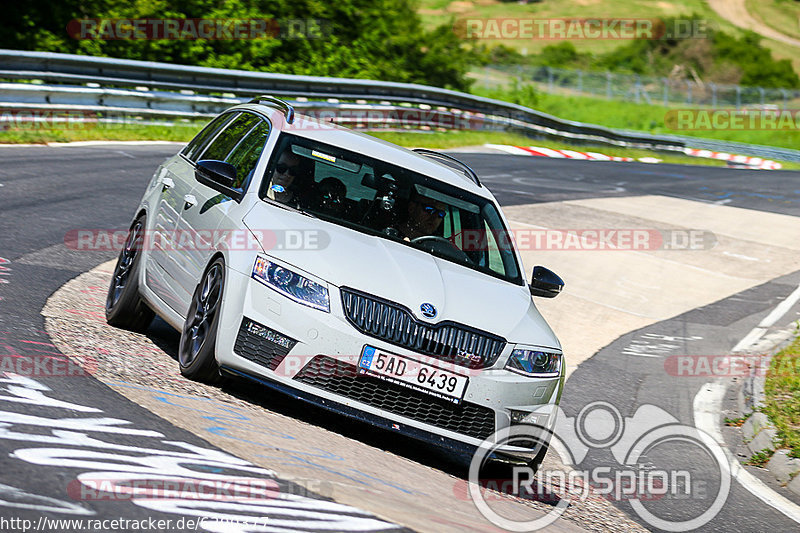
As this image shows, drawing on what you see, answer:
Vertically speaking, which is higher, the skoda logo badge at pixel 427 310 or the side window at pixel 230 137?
the side window at pixel 230 137

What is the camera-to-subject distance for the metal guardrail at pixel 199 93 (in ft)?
64.9

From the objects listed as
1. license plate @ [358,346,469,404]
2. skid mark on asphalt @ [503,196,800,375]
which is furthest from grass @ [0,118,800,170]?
license plate @ [358,346,469,404]

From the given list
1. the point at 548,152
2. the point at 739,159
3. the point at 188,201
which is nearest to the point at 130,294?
the point at 188,201

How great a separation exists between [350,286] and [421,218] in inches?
51.6

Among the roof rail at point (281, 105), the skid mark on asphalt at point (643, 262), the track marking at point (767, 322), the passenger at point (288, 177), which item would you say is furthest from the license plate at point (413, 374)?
the track marking at point (767, 322)

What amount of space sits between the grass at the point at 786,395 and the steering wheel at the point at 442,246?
2935 millimetres

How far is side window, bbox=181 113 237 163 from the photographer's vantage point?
320 inches

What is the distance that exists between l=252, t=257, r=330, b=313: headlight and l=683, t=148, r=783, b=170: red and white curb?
115 ft

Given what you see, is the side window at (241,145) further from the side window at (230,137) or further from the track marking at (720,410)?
the track marking at (720,410)

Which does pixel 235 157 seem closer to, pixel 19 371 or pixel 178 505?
pixel 19 371

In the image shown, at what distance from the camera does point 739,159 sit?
129 ft

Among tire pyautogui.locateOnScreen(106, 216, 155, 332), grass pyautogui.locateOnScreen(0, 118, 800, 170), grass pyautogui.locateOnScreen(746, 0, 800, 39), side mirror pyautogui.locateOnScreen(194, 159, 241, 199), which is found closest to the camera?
side mirror pyautogui.locateOnScreen(194, 159, 241, 199)

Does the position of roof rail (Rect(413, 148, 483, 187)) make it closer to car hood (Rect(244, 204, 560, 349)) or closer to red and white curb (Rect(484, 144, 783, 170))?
car hood (Rect(244, 204, 560, 349))

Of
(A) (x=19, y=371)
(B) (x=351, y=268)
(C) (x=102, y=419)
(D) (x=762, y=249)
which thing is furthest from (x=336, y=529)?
(D) (x=762, y=249)
